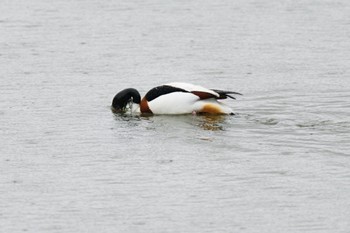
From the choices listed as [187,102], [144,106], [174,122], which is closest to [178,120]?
[174,122]

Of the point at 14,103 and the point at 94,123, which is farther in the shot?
the point at 14,103

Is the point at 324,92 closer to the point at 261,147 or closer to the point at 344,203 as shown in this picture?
the point at 261,147

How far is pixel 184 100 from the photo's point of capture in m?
14.5

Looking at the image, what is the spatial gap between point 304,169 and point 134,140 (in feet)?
8.16

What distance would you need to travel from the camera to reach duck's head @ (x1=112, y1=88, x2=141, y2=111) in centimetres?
1484

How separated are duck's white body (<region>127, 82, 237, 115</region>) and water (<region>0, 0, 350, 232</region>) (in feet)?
0.50

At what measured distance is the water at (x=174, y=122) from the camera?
10.3 metres

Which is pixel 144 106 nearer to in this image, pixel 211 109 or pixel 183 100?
pixel 183 100

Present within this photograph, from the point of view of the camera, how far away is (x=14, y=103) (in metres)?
15.2

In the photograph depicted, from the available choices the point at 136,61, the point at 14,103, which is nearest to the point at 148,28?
the point at 136,61

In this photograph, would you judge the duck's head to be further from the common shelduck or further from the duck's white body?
the duck's white body

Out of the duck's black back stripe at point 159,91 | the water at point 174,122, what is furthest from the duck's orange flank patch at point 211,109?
the duck's black back stripe at point 159,91

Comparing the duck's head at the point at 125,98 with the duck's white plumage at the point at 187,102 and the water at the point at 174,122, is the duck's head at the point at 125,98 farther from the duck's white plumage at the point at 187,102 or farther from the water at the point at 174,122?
the duck's white plumage at the point at 187,102

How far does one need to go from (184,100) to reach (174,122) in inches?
15.0
